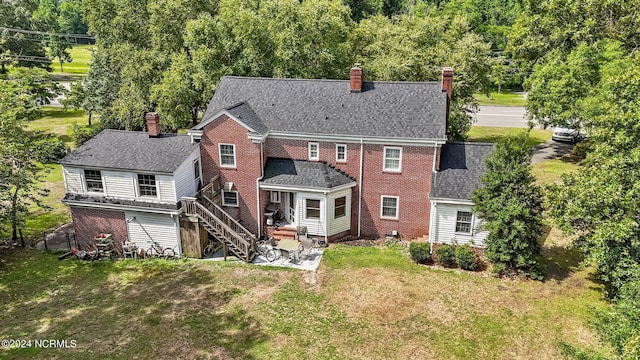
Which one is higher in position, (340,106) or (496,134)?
(340,106)

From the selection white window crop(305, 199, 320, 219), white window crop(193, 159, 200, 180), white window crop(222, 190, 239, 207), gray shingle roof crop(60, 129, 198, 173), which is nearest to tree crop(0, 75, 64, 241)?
gray shingle roof crop(60, 129, 198, 173)

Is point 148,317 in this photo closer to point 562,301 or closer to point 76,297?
point 76,297

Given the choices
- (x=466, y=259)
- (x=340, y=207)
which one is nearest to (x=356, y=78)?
(x=340, y=207)

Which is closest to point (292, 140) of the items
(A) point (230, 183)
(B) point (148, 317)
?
(A) point (230, 183)

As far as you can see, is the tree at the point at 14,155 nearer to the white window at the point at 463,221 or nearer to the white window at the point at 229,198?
the white window at the point at 229,198

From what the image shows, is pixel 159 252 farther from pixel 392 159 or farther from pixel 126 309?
pixel 392 159

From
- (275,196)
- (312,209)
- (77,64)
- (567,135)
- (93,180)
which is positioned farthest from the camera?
(77,64)
